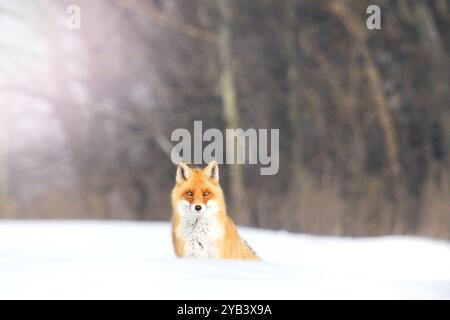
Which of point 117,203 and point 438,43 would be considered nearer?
point 438,43

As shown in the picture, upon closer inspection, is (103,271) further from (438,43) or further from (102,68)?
(102,68)

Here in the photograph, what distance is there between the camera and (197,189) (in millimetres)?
6004

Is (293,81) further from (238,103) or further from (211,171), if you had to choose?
(211,171)

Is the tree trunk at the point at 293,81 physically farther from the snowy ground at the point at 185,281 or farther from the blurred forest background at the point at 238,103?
the snowy ground at the point at 185,281

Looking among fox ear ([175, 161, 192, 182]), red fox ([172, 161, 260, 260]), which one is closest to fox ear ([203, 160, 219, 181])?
red fox ([172, 161, 260, 260])

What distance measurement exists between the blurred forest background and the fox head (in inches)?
318

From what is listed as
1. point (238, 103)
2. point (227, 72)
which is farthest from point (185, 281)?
point (238, 103)

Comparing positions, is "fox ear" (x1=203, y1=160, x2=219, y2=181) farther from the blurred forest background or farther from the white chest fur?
the blurred forest background

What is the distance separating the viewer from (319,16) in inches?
757

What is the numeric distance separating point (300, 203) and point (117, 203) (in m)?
6.44

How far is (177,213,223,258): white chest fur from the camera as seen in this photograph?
6.21m

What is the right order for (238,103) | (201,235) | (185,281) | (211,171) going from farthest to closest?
(238,103) → (201,235) → (211,171) → (185,281)

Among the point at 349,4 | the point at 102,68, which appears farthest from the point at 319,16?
the point at 102,68

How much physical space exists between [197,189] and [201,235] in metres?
0.40
